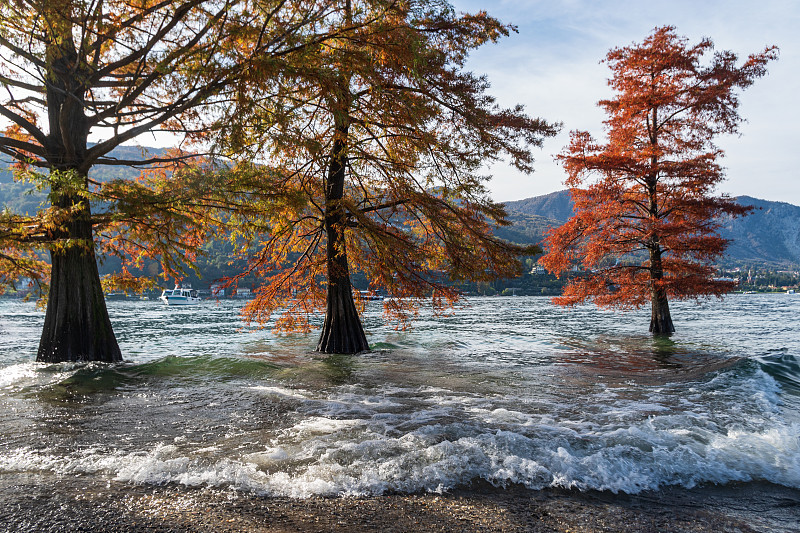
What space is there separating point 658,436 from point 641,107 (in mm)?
18550

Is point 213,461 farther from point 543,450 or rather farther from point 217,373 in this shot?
point 217,373

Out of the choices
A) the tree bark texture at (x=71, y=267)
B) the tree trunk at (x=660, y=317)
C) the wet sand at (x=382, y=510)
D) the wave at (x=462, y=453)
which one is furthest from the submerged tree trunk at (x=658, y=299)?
the tree bark texture at (x=71, y=267)

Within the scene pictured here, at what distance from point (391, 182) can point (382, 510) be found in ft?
35.9

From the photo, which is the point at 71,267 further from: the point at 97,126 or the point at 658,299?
the point at 658,299

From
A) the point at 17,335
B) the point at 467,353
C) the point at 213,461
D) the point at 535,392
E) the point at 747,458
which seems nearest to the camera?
the point at 213,461

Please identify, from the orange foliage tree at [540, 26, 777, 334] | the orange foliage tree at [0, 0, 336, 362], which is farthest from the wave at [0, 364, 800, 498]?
the orange foliage tree at [540, 26, 777, 334]

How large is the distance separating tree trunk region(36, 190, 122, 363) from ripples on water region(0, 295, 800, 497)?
74 centimetres

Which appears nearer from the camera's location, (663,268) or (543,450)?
(543,450)

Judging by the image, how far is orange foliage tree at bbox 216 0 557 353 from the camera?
1170cm

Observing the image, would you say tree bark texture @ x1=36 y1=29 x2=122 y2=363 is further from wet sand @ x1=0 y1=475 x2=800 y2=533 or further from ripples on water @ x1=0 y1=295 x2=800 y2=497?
wet sand @ x1=0 y1=475 x2=800 y2=533

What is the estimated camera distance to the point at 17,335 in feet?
74.4

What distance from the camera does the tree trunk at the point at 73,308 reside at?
1153 centimetres

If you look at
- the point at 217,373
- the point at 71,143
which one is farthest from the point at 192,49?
the point at 217,373

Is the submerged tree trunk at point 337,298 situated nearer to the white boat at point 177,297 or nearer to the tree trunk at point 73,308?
the tree trunk at point 73,308
